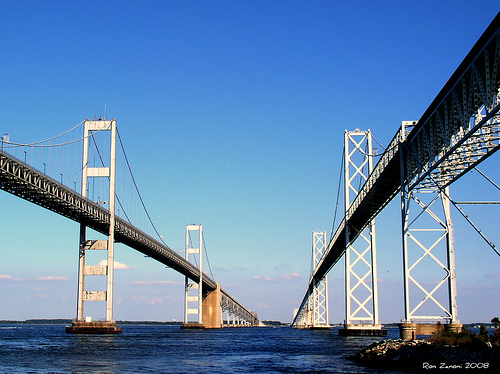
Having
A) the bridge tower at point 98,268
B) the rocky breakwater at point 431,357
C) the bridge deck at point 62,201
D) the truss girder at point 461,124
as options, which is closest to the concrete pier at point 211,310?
the bridge deck at point 62,201

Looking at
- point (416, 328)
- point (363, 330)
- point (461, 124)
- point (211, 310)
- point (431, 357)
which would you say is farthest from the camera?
point (211, 310)

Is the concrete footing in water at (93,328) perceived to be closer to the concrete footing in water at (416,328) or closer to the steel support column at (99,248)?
the steel support column at (99,248)

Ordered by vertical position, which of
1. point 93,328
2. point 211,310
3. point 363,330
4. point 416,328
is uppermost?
point 416,328

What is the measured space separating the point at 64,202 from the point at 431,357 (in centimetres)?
3460

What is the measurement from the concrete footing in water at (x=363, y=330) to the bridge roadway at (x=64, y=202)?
23037 mm

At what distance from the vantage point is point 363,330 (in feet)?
157

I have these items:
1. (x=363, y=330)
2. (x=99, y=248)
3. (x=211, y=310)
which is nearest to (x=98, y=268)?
(x=99, y=248)

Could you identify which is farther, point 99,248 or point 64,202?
point 99,248

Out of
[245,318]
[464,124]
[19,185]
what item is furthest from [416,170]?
[245,318]

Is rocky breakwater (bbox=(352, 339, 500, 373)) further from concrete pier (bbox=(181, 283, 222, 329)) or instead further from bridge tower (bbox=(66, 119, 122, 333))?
concrete pier (bbox=(181, 283, 222, 329))

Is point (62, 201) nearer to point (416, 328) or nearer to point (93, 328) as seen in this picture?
point (93, 328)

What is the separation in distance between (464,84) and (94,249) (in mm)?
41032

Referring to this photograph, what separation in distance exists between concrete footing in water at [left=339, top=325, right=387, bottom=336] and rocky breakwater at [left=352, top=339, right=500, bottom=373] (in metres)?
22.3

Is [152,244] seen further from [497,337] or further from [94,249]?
[497,337]
